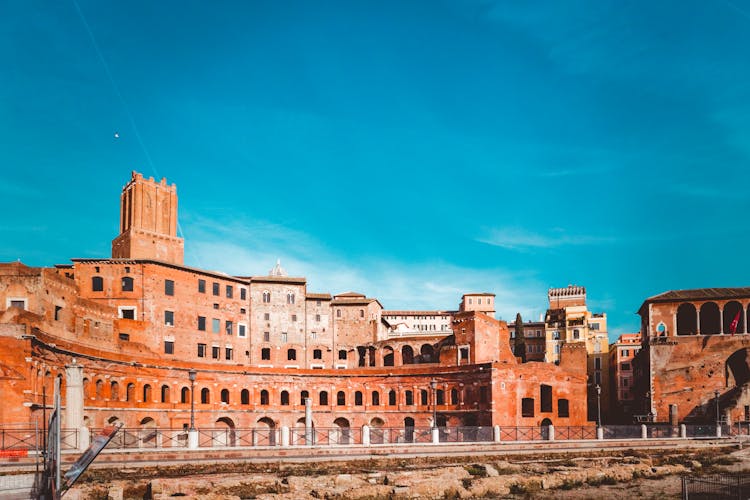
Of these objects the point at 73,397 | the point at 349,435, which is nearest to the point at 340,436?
Answer: the point at 349,435

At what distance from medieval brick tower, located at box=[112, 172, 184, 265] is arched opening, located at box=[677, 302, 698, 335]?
5222 centimetres

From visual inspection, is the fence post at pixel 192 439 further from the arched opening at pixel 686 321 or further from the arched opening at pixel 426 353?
the arched opening at pixel 686 321

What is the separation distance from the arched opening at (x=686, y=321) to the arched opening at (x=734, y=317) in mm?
2979

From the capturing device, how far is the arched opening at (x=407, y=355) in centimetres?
8156

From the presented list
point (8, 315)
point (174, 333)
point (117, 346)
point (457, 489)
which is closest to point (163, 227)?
point (174, 333)

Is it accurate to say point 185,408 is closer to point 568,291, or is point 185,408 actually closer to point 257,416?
point 257,416

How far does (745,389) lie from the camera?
203 feet

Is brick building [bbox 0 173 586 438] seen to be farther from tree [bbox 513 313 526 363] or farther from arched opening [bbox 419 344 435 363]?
tree [bbox 513 313 526 363]

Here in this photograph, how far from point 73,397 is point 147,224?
3447 cm

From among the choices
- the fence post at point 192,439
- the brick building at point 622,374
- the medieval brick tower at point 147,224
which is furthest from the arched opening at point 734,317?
the medieval brick tower at point 147,224

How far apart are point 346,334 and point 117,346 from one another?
28253 mm

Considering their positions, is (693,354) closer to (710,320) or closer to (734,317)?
(734,317)

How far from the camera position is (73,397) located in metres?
43.9

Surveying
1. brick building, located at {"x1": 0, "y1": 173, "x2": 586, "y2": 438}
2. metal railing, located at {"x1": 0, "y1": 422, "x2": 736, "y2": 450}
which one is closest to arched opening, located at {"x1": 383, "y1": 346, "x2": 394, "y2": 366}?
brick building, located at {"x1": 0, "y1": 173, "x2": 586, "y2": 438}
